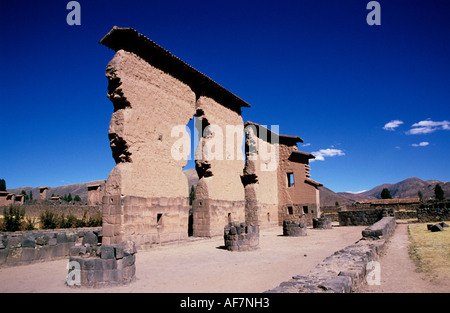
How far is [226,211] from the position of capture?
1741 cm

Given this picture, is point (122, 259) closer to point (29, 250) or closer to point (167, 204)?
point (29, 250)

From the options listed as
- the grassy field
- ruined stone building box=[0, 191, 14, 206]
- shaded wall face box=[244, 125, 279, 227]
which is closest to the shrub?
shaded wall face box=[244, 125, 279, 227]

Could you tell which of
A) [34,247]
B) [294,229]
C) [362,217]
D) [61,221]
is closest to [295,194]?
[362,217]

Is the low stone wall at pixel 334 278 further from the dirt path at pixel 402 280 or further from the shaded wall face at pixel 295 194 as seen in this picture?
the shaded wall face at pixel 295 194

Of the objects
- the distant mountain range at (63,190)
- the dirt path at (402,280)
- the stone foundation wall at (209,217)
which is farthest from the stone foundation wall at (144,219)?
the distant mountain range at (63,190)

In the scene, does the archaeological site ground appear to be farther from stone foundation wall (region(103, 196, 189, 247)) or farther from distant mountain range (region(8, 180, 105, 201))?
distant mountain range (region(8, 180, 105, 201))

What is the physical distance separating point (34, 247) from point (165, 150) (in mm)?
6029

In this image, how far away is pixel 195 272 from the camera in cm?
750

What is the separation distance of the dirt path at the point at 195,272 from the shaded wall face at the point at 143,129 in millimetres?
2919

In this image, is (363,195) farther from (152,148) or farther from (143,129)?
(143,129)

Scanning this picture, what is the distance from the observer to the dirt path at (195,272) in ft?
19.8

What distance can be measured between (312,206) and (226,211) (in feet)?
33.8

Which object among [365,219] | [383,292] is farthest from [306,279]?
[365,219]

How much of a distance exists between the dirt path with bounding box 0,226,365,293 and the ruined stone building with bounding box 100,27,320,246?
211 centimetres
